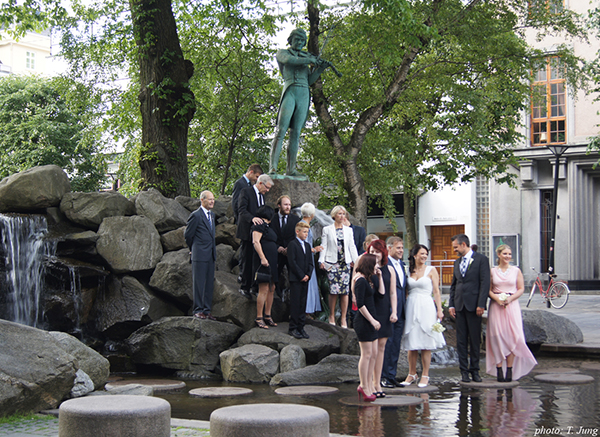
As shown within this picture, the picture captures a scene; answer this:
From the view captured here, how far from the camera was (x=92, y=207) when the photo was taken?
12.6m

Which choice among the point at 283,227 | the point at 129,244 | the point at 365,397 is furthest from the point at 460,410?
the point at 129,244

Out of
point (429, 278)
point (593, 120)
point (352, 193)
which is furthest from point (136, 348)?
point (593, 120)

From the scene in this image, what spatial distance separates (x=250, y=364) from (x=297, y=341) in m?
0.94

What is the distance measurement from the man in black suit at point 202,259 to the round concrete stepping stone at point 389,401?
345cm

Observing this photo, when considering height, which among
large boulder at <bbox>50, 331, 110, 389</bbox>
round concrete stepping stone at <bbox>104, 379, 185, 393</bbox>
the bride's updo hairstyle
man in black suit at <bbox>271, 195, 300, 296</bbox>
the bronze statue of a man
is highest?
the bronze statue of a man

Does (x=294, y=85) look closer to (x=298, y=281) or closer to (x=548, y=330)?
(x=298, y=281)

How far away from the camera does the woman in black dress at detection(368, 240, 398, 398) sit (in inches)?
321

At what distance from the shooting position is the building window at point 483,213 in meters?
34.8

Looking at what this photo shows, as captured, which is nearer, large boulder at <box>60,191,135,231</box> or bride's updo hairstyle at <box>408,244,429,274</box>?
bride's updo hairstyle at <box>408,244,429,274</box>

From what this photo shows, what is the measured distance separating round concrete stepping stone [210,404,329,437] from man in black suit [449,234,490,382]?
Answer: 479cm

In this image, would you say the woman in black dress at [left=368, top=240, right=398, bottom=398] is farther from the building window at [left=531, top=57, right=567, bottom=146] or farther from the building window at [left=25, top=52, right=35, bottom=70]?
the building window at [left=25, top=52, right=35, bottom=70]

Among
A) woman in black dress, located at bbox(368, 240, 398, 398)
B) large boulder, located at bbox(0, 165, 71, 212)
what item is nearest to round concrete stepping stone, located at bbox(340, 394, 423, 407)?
woman in black dress, located at bbox(368, 240, 398, 398)

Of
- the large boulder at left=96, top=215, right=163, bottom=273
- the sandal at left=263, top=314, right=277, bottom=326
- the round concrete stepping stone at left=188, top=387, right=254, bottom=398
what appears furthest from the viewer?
the large boulder at left=96, top=215, right=163, bottom=273

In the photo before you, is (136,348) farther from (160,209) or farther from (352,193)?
(352,193)
